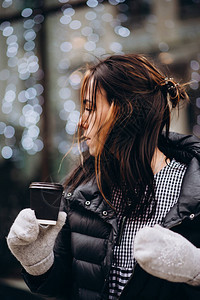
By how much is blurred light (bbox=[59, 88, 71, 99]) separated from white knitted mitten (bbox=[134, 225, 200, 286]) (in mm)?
2223

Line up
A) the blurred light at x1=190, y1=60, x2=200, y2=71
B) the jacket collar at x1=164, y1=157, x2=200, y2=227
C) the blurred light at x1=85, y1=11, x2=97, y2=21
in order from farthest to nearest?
1. the blurred light at x1=85, y1=11, x2=97, y2=21
2. the blurred light at x1=190, y1=60, x2=200, y2=71
3. the jacket collar at x1=164, y1=157, x2=200, y2=227

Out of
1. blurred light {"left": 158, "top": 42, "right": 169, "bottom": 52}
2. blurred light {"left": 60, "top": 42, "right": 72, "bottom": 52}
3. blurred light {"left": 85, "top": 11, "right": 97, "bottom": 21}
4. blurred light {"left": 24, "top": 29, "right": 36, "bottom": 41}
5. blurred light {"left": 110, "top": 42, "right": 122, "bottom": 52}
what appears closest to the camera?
blurred light {"left": 158, "top": 42, "right": 169, "bottom": 52}

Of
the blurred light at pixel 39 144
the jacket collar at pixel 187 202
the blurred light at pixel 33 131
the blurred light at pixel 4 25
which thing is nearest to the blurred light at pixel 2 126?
the blurred light at pixel 33 131

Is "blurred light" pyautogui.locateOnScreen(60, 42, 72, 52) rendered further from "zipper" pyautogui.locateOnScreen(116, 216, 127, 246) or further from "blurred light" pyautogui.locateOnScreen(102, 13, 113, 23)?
"zipper" pyautogui.locateOnScreen(116, 216, 127, 246)

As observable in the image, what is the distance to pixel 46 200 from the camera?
4.30 ft

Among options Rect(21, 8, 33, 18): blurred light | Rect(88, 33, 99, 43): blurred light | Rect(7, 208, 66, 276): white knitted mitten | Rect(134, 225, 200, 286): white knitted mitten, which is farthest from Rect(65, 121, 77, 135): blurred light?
Rect(134, 225, 200, 286): white knitted mitten

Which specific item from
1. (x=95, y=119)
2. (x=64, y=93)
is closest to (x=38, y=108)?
(x=64, y=93)

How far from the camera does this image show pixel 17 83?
11.1ft

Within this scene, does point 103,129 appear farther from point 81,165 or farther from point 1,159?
point 1,159

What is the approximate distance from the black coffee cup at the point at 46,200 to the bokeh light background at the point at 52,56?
1.57 metres

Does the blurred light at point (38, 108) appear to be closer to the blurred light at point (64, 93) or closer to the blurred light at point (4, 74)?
the blurred light at point (64, 93)

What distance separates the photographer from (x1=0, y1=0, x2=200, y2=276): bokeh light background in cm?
281

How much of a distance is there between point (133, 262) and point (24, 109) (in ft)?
7.51

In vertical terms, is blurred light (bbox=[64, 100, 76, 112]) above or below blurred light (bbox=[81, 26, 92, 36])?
below
